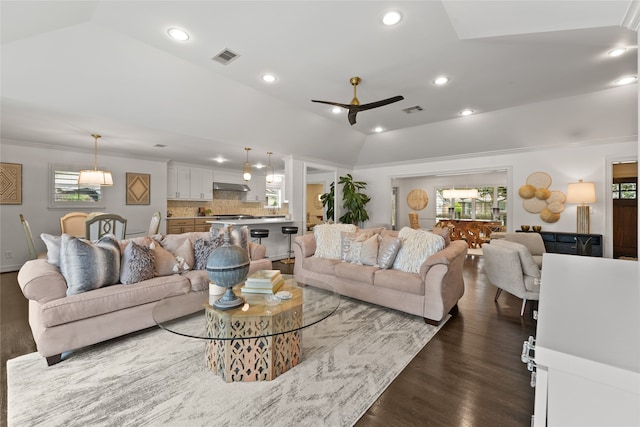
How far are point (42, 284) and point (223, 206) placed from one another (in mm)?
6442

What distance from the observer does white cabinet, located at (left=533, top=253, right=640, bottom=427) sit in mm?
636

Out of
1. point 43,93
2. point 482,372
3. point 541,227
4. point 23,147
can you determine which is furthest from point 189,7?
point 541,227

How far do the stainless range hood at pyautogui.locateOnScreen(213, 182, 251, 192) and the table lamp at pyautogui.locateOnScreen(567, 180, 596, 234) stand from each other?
7.78 meters

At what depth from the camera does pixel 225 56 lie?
10.3ft

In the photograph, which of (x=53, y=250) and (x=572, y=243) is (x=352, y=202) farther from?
(x=53, y=250)

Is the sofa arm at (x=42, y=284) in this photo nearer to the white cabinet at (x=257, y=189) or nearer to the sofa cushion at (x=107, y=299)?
the sofa cushion at (x=107, y=299)

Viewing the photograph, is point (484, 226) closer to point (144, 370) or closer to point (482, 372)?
point (482, 372)

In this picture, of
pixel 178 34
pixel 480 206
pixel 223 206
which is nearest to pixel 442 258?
pixel 178 34

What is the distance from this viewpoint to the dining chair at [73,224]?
424 cm

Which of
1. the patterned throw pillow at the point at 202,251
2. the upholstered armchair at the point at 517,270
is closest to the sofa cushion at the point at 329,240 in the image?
the patterned throw pillow at the point at 202,251

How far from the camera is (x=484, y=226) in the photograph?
26.9 feet

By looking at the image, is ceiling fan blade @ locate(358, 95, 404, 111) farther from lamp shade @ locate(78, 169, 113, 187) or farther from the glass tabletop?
lamp shade @ locate(78, 169, 113, 187)

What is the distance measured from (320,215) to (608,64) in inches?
335

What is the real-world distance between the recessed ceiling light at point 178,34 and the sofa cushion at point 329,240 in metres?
2.91
